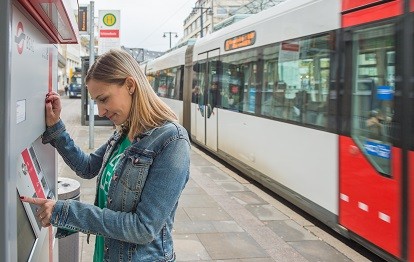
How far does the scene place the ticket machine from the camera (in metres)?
1.10

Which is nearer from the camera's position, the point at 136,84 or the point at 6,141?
the point at 6,141

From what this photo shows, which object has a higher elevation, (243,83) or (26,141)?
(243,83)

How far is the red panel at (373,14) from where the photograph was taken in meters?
3.68

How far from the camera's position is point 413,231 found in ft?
11.1

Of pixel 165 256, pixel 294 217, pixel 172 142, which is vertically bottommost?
pixel 294 217

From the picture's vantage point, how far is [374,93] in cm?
398

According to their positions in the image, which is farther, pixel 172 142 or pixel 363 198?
pixel 363 198

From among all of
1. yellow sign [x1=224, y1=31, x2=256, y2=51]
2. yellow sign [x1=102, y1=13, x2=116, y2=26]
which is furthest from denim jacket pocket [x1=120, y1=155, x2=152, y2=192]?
yellow sign [x1=102, y1=13, x2=116, y2=26]

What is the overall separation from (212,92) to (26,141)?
8.42 m

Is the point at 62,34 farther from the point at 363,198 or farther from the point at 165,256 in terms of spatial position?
the point at 363,198

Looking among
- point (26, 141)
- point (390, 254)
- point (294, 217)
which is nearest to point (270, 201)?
point (294, 217)

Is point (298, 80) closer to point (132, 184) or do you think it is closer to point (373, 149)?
point (373, 149)

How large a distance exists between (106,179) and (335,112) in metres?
3.39

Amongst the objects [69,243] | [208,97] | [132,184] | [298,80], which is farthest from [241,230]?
[208,97]
